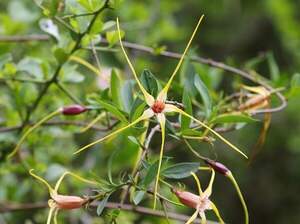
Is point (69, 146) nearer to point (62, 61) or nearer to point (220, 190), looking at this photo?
point (62, 61)

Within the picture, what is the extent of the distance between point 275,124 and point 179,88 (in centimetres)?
202

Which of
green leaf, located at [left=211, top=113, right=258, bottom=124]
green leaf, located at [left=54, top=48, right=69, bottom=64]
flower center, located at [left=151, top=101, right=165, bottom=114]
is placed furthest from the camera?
green leaf, located at [left=54, top=48, right=69, bottom=64]

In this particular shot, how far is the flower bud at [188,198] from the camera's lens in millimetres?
710

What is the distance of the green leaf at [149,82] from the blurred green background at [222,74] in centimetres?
39

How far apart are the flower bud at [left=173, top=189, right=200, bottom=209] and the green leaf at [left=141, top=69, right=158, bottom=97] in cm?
12

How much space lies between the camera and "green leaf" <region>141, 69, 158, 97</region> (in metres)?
0.72

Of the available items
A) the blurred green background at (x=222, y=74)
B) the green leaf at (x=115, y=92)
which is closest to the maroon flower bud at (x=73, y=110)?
the green leaf at (x=115, y=92)

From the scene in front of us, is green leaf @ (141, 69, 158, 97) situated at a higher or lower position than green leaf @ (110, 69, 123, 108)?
higher

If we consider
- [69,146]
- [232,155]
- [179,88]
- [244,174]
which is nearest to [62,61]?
[179,88]

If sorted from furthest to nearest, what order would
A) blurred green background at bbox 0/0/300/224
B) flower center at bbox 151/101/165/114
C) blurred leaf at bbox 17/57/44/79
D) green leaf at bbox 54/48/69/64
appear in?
blurred green background at bbox 0/0/300/224 → blurred leaf at bbox 17/57/44/79 → green leaf at bbox 54/48/69/64 → flower center at bbox 151/101/165/114

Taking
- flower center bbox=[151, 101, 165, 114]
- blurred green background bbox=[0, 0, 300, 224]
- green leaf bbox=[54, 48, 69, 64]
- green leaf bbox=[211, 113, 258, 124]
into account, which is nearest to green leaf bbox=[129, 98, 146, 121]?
flower center bbox=[151, 101, 165, 114]

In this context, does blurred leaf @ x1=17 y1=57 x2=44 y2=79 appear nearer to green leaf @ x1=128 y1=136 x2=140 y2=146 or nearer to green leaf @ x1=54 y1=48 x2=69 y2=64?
green leaf @ x1=54 y1=48 x2=69 y2=64

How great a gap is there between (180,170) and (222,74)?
157 centimetres

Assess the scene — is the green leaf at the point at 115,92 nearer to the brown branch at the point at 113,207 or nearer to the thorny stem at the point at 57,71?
the thorny stem at the point at 57,71
